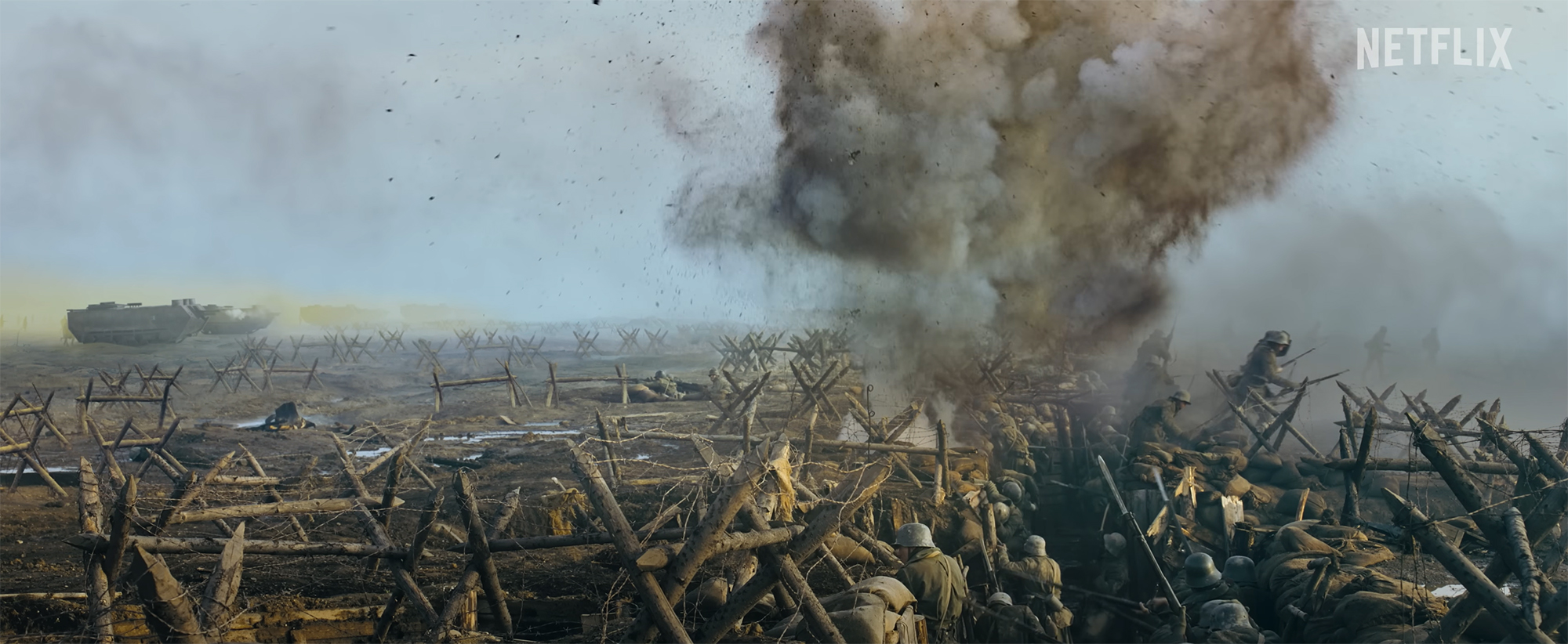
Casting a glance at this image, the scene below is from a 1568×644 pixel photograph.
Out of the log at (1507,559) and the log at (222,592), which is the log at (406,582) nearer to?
the log at (222,592)

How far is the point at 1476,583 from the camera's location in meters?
7.23

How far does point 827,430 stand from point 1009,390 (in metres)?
6.24

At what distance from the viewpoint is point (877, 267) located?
90.4 ft

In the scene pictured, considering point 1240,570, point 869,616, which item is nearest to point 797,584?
point 869,616

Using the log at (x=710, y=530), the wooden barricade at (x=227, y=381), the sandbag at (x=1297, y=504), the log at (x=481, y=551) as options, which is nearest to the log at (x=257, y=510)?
the log at (x=481, y=551)

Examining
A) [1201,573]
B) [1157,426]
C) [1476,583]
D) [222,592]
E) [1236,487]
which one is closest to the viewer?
[222,592]

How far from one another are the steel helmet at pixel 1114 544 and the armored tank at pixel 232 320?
55975mm

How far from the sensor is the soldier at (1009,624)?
994 cm

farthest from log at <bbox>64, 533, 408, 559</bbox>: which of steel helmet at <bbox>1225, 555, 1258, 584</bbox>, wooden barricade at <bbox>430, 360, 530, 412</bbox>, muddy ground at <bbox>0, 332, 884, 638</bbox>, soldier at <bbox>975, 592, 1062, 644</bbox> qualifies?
wooden barricade at <bbox>430, 360, 530, 412</bbox>

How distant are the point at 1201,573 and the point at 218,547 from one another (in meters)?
10.5

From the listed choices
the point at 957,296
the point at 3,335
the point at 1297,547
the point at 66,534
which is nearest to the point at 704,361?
the point at 957,296

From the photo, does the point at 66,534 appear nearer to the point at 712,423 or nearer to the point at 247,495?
the point at 247,495

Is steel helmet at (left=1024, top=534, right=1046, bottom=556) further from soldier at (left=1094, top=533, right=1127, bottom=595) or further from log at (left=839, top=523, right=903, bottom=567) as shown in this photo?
soldier at (left=1094, top=533, right=1127, bottom=595)

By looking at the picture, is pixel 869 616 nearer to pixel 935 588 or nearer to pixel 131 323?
pixel 935 588
